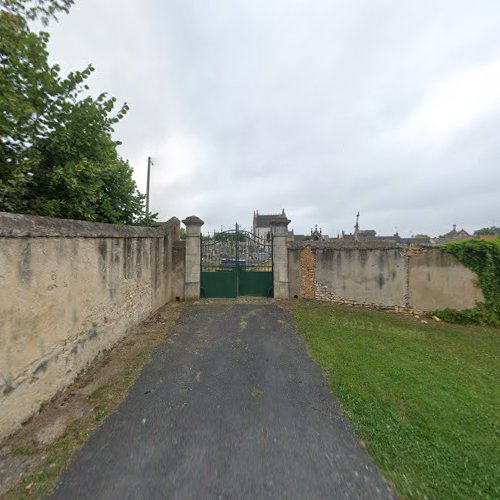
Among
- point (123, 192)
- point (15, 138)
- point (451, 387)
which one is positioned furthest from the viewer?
point (123, 192)

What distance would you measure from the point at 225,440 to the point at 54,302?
300cm

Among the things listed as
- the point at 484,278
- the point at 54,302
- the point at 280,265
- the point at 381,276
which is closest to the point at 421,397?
Result: the point at 381,276

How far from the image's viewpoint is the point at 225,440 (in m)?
2.59

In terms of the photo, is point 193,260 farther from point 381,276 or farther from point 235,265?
point 381,276

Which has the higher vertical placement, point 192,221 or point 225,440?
point 192,221


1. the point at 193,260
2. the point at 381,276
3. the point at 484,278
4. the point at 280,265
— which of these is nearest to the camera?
the point at 484,278

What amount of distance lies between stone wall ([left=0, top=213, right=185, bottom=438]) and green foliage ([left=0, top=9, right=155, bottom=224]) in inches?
40.3

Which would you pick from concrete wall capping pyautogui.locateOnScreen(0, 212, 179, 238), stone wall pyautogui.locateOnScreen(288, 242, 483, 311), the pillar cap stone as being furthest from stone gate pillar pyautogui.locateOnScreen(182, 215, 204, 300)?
stone wall pyautogui.locateOnScreen(288, 242, 483, 311)

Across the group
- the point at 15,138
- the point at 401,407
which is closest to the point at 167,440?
the point at 401,407

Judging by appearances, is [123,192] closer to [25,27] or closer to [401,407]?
[25,27]

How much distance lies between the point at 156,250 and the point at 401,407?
694 centimetres

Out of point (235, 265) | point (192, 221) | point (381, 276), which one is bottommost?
point (381, 276)

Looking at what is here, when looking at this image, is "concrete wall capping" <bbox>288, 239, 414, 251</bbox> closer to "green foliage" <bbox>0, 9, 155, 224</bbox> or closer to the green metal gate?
the green metal gate

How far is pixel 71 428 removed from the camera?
273cm
